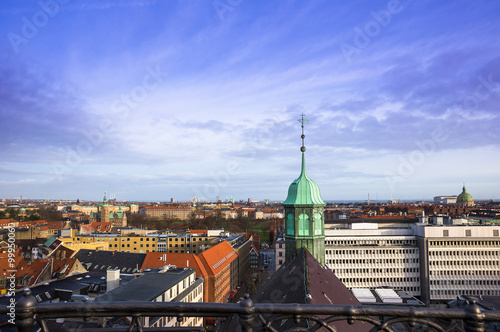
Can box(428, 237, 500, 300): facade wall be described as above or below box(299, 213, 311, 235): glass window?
below

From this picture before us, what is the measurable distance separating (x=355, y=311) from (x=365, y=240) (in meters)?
58.2

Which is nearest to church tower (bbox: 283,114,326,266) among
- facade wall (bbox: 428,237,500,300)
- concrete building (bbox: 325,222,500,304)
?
concrete building (bbox: 325,222,500,304)

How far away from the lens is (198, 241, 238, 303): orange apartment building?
48.6m

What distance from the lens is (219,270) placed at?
2042 inches

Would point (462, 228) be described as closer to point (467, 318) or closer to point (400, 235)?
point (400, 235)

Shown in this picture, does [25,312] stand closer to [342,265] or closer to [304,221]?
[304,221]

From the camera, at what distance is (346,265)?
184 ft

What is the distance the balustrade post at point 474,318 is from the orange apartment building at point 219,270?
156ft

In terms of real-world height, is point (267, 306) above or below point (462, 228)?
above

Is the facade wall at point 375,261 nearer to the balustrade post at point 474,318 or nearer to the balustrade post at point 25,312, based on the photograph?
the balustrade post at point 474,318

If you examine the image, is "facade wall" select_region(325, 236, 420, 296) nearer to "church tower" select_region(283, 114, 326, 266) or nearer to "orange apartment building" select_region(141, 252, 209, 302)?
"orange apartment building" select_region(141, 252, 209, 302)

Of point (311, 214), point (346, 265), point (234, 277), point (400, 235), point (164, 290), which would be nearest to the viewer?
point (311, 214)

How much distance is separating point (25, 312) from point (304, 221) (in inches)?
752


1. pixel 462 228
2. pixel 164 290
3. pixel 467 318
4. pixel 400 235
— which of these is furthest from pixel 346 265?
pixel 467 318
